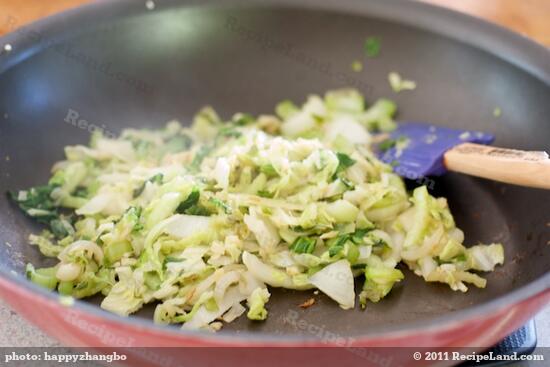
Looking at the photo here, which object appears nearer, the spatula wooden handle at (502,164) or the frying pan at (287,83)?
the spatula wooden handle at (502,164)

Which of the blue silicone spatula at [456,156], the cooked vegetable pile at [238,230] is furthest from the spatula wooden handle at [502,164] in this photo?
the cooked vegetable pile at [238,230]

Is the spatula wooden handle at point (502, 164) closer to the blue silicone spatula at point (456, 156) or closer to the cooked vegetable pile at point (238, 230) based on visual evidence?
the blue silicone spatula at point (456, 156)

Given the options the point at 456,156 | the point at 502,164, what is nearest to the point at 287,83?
the point at 456,156

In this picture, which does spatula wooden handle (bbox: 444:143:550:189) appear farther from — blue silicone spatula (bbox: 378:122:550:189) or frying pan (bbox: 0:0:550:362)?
frying pan (bbox: 0:0:550:362)

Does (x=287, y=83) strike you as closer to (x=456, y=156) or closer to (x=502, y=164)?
(x=456, y=156)

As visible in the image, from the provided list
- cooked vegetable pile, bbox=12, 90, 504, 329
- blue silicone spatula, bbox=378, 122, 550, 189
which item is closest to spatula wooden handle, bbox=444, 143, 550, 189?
blue silicone spatula, bbox=378, 122, 550, 189
